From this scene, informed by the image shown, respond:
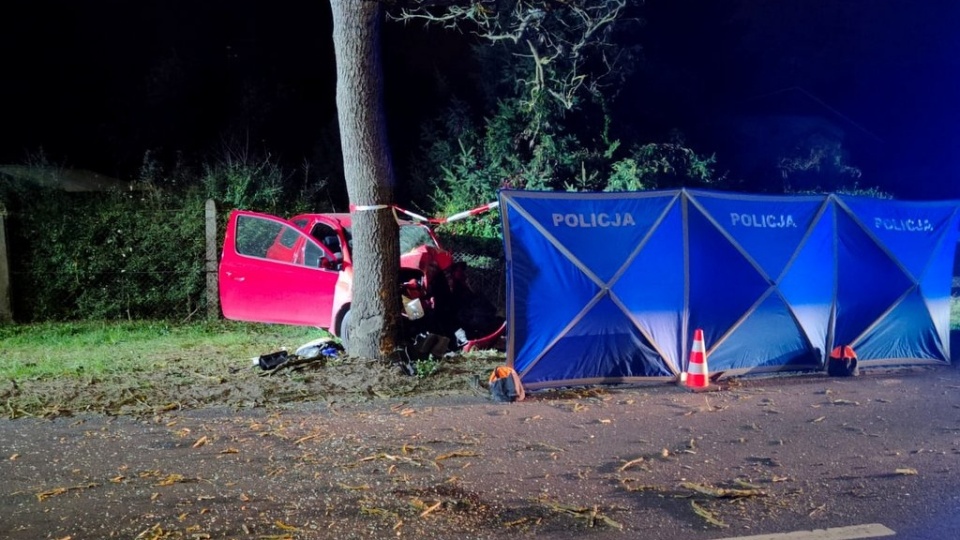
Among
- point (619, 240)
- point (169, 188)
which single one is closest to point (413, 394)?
point (619, 240)

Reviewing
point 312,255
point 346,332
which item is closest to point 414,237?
point 312,255

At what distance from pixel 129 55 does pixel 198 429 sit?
21.4 m

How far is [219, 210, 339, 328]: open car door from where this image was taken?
404 inches

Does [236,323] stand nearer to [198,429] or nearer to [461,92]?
[198,429]

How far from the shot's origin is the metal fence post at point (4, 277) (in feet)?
38.6

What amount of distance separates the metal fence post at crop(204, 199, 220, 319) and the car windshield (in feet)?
9.23

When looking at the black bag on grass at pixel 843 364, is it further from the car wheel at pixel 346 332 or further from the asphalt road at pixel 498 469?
the car wheel at pixel 346 332

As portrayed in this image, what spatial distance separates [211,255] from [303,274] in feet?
9.87

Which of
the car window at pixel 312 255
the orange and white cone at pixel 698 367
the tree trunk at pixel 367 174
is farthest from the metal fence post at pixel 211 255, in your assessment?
the orange and white cone at pixel 698 367

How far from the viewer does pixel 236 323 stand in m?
12.6

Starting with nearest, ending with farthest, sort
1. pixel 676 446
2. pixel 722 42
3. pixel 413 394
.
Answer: pixel 676 446 < pixel 413 394 < pixel 722 42

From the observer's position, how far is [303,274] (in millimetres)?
10359

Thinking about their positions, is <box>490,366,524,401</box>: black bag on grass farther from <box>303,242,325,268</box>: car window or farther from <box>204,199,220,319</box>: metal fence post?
<box>204,199,220,319</box>: metal fence post

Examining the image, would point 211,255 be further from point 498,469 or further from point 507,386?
point 498,469
